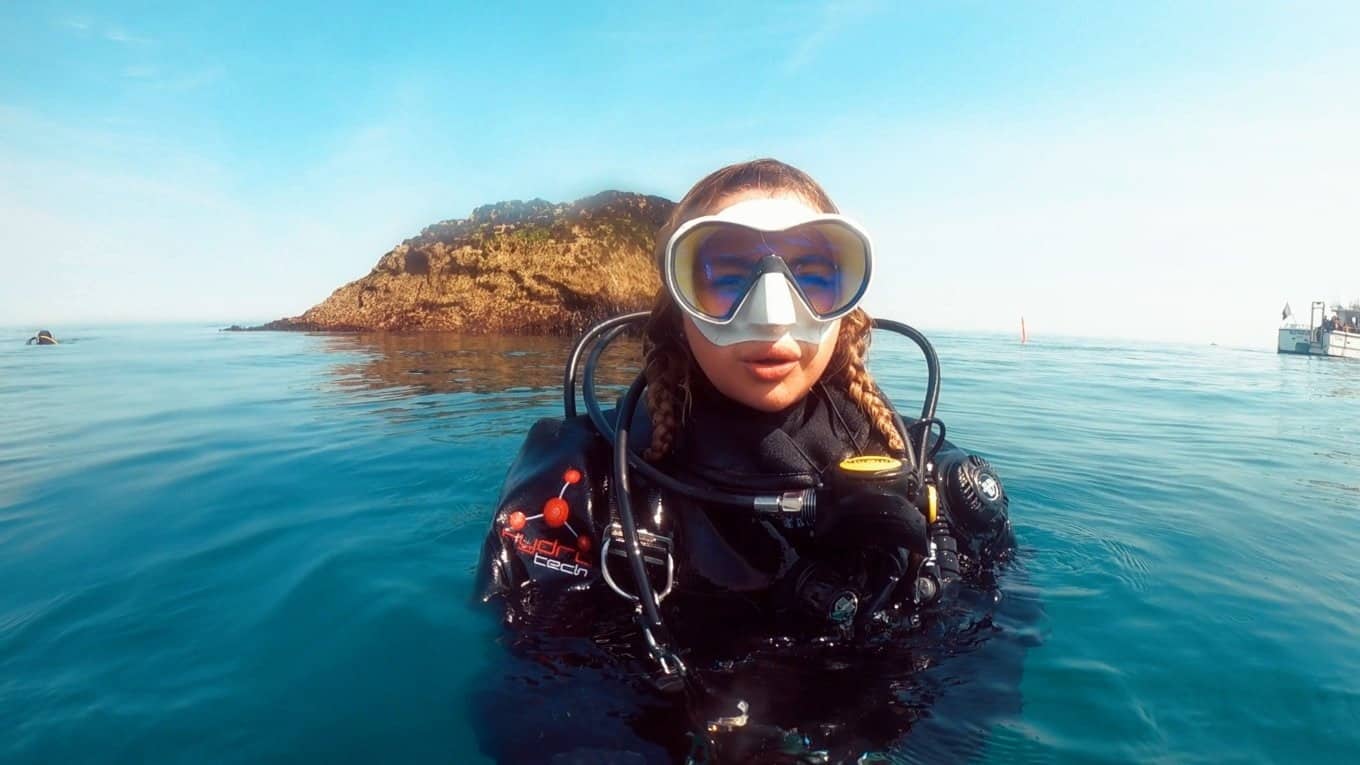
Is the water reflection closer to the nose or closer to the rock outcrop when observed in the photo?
the rock outcrop

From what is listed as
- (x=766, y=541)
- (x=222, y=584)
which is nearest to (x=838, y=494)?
(x=766, y=541)

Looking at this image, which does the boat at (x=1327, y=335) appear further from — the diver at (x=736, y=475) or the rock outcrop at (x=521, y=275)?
the diver at (x=736, y=475)

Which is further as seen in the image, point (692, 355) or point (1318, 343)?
point (1318, 343)

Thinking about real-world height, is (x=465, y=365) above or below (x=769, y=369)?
below

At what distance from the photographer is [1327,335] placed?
2552 centimetres

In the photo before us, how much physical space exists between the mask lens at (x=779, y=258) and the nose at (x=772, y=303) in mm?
67

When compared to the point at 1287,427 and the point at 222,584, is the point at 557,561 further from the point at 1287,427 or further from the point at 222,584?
the point at 1287,427

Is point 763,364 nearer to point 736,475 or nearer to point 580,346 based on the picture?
point 736,475

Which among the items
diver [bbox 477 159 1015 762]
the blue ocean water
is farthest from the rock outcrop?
diver [bbox 477 159 1015 762]

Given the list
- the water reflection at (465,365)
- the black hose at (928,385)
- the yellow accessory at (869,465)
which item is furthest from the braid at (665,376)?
the water reflection at (465,365)

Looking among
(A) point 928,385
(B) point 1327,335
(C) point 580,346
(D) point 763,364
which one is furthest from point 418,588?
(B) point 1327,335

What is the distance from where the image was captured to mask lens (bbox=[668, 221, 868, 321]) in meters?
1.90

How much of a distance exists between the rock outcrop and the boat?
83.5ft

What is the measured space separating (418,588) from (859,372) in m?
2.02
